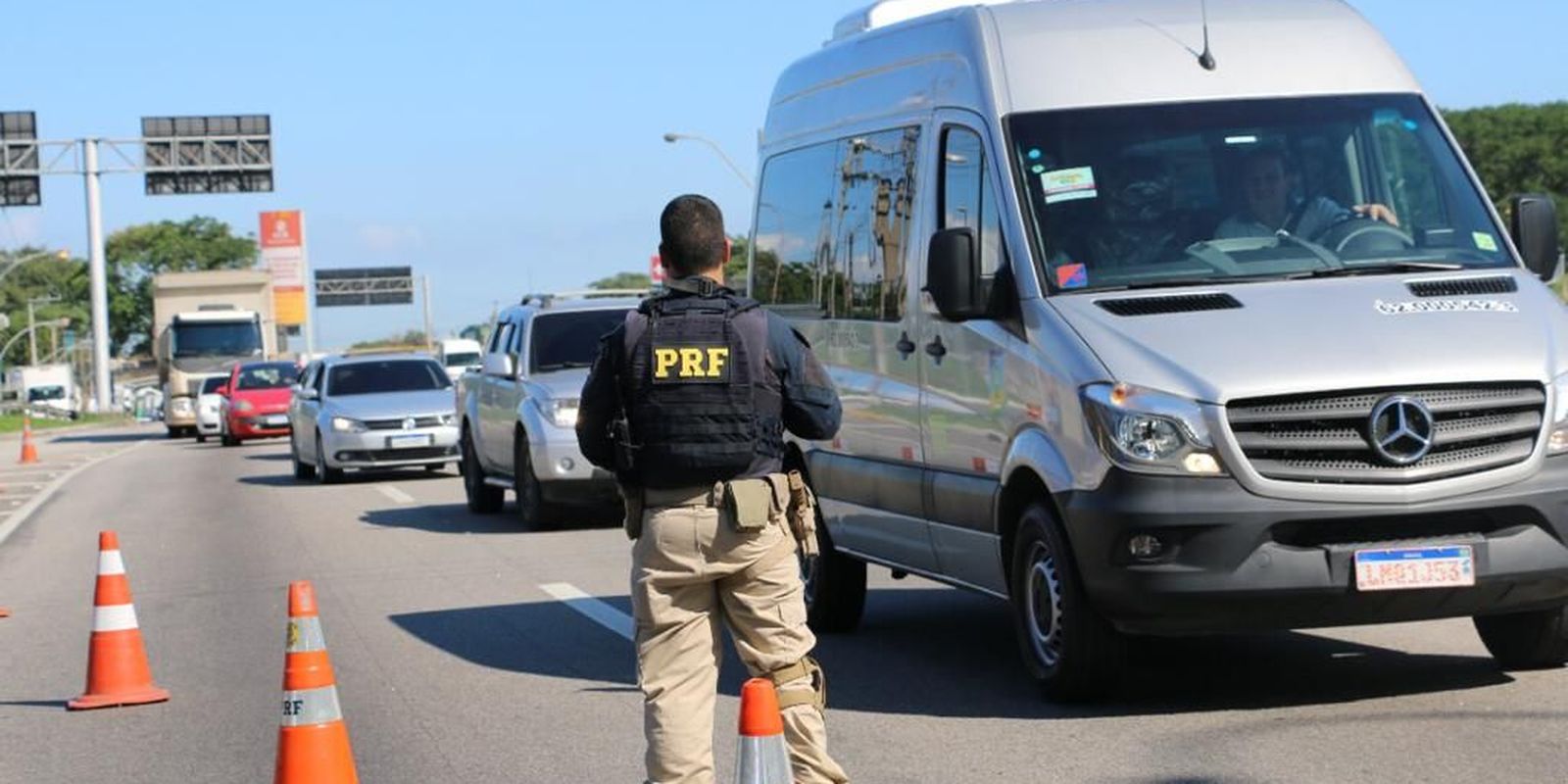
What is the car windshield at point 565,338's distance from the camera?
19.8 metres

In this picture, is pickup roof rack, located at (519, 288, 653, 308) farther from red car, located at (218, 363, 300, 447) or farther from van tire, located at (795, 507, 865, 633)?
red car, located at (218, 363, 300, 447)

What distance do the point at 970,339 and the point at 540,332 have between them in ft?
36.2

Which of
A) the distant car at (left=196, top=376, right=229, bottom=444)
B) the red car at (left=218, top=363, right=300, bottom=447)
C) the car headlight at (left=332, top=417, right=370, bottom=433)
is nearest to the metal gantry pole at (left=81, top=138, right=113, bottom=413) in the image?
the distant car at (left=196, top=376, right=229, bottom=444)

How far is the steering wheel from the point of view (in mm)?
9070

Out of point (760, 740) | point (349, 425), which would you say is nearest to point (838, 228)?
point (760, 740)

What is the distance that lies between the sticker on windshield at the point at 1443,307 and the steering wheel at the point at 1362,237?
1.87 feet

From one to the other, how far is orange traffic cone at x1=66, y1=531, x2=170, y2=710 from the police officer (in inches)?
191

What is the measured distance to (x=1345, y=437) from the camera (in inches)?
318

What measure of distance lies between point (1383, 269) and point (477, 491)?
45.4ft

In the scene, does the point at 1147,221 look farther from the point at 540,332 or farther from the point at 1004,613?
the point at 540,332

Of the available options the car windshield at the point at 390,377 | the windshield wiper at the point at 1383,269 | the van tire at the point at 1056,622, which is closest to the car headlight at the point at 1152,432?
the van tire at the point at 1056,622

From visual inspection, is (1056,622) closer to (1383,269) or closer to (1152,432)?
(1152,432)

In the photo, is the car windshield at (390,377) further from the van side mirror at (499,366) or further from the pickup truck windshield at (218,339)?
the pickup truck windshield at (218,339)

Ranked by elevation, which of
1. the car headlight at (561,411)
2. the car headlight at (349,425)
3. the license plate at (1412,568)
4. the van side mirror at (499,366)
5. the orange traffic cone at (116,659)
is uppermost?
the van side mirror at (499,366)
